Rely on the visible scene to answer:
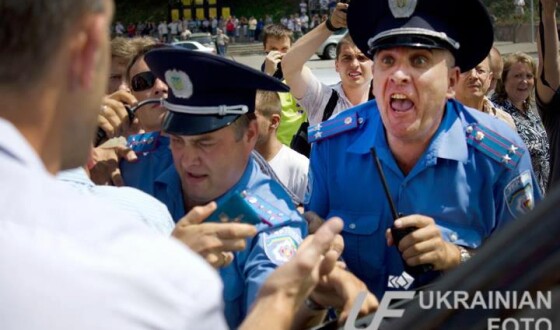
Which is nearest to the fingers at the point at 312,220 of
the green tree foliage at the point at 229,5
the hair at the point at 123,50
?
the hair at the point at 123,50

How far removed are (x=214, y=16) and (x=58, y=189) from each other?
2216 inches

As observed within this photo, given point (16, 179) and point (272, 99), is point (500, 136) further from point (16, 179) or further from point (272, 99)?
point (16, 179)

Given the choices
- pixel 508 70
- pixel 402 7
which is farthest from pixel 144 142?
pixel 508 70

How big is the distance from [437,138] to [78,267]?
2092 millimetres

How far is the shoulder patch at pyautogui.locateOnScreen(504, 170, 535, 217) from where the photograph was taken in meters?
2.81

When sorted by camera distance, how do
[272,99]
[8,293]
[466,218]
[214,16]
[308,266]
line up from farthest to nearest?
[214,16]
[272,99]
[466,218]
[308,266]
[8,293]

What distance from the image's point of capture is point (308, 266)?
5.54 ft

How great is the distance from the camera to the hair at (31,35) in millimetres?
1082

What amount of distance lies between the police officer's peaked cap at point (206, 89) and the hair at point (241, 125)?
0.02 m

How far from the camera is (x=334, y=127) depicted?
3.12 m

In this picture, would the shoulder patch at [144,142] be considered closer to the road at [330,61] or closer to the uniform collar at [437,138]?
the uniform collar at [437,138]

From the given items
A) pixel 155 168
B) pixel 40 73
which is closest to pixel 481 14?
pixel 155 168

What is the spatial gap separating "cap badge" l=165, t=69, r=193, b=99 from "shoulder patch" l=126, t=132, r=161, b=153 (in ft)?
1.44

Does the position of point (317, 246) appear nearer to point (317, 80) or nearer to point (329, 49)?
point (317, 80)
